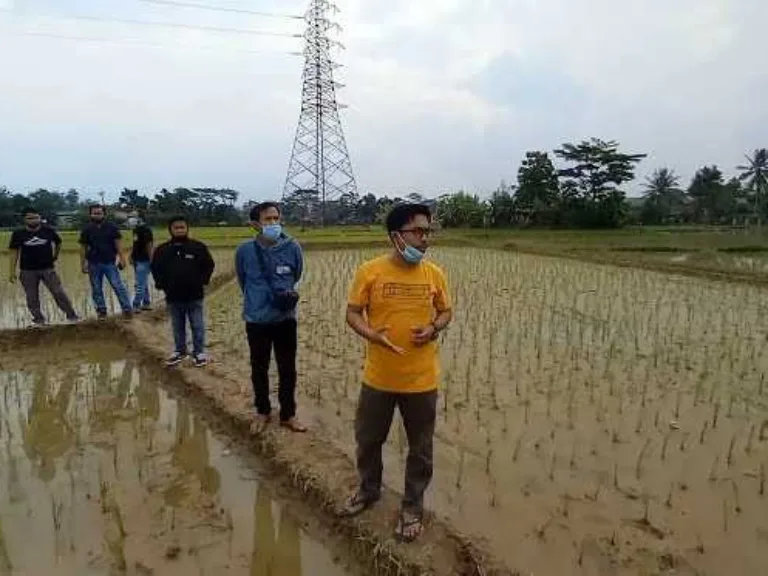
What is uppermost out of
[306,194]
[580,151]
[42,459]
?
[580,151]

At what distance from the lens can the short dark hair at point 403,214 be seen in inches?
116

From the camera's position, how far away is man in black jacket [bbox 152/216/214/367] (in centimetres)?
575

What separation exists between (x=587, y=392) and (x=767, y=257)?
1750 cm

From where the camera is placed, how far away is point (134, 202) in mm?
46219

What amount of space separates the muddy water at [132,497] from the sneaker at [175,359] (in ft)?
1.70

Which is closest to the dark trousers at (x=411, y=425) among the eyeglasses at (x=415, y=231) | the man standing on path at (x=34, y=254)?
the eyeglasses at (x=415, y=231)

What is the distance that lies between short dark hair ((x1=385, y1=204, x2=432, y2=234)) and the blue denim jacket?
1.52 metres

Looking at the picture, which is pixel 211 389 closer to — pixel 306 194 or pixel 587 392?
pixel 587 392

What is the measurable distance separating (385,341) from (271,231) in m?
Result: 1.64

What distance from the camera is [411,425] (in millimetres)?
3070

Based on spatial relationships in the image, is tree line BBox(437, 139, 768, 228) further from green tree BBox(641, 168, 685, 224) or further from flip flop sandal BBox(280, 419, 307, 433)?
flip flop sandal BBox(280, 419, 307, 433)

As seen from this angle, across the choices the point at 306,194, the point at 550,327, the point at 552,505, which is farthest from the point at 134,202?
the point at 552,505

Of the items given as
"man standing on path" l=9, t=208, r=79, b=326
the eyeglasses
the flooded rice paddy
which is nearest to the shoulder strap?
the eyeglasses

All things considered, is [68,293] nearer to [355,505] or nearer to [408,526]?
[355,505]
